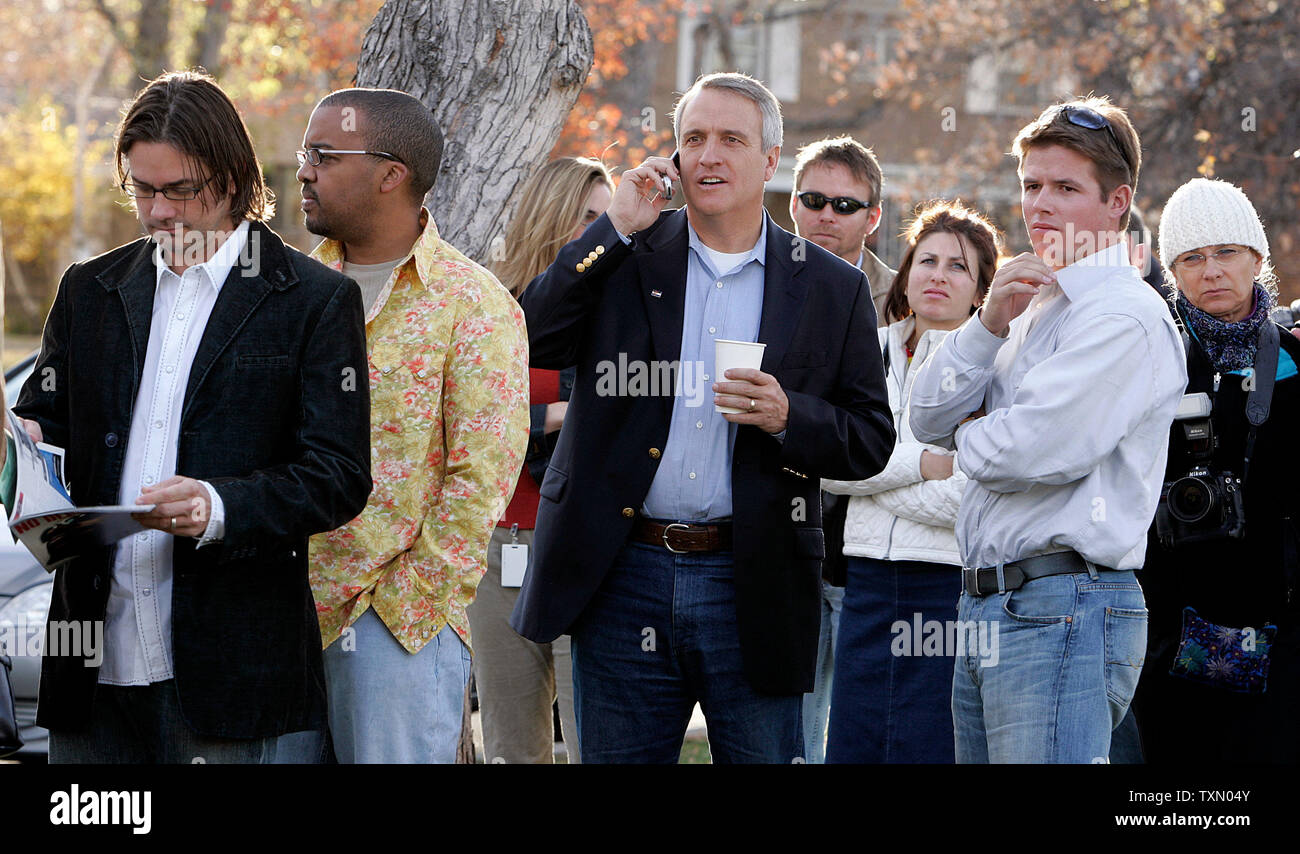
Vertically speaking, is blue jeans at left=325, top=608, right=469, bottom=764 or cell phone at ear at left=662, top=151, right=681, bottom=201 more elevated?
cell phone at ear at left=662, top=151, right=681, bottom=201

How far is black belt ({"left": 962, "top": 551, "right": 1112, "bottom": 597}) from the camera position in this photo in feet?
11.2

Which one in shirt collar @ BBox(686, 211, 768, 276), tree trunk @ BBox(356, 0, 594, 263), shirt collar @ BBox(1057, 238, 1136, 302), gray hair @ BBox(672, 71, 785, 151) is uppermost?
tree trunk @ BBox(356, 0, 594, 263)

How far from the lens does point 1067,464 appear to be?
338cm

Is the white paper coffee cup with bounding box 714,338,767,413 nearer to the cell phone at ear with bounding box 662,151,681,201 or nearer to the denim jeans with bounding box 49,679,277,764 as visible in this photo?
the cell phone at ear with bounding box 662,151,681,201

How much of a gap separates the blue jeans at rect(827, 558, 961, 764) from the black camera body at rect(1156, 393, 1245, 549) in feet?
2.71

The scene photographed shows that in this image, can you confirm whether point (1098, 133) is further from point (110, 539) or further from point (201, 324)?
point (110, 539)

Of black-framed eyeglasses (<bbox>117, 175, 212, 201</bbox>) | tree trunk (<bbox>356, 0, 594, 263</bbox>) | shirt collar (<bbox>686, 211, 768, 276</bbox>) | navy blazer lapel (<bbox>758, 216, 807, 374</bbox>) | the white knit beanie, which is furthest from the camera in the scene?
tree trunk (<bbox>356, 0, 594, 263</bbox>)

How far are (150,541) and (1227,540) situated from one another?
10.2 ft

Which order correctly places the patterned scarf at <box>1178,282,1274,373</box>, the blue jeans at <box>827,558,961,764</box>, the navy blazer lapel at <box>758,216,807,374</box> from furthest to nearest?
1. the blue jeans at <box>827,558,961,764</box>
2. the patterned scarf at <box>1178,282,1274,373</box>
3. the navy blazer lapel at <box>758,216,807,374</box>

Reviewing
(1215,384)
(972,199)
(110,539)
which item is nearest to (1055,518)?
(1215,384)

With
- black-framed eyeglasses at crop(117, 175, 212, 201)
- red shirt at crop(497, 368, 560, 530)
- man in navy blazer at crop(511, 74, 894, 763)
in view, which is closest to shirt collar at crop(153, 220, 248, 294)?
black-framed eyeglasses at crop(117, 175, 212, 201)

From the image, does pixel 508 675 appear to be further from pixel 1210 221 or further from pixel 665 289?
pixel 1210 221

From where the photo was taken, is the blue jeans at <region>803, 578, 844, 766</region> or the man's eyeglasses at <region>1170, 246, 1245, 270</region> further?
the blue jeans at <region>803, 578, 844, 766</region>
